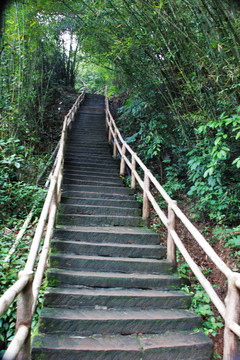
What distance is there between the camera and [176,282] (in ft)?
10.4

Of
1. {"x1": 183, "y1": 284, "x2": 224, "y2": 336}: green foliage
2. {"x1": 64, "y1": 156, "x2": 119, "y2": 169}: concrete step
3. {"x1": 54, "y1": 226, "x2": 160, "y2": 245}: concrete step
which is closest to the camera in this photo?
{"x1": 183, "y1": 284, "x2": 224, "y2": 336}: green foliage

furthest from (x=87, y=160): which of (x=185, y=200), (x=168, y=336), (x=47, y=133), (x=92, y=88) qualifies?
(x=92, y=88)

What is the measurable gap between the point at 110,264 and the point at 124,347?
1.10 m

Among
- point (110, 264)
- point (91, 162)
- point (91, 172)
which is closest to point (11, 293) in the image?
point (110, 264)

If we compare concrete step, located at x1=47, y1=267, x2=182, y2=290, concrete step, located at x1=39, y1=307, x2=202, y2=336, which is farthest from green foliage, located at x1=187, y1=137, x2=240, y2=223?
concrete step, located at x1=39, y1=307, x2=202, y2=336

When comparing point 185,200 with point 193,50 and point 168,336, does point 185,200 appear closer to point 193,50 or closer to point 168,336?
point 193,50

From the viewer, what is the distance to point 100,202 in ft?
15.7

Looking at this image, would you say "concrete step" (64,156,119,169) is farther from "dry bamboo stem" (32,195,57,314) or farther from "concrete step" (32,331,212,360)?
"concrete step" (32,331,212,360)

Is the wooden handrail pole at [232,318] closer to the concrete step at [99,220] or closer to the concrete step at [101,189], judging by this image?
the concrete step at [99,220]

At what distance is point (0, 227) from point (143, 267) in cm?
281

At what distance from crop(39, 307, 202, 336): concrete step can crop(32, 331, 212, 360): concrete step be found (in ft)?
0.20

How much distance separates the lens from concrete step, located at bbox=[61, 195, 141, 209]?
468cm

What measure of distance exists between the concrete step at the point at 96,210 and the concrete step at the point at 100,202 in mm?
208

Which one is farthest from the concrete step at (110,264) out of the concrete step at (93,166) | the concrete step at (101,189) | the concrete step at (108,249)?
the concrete step at (93,166)
